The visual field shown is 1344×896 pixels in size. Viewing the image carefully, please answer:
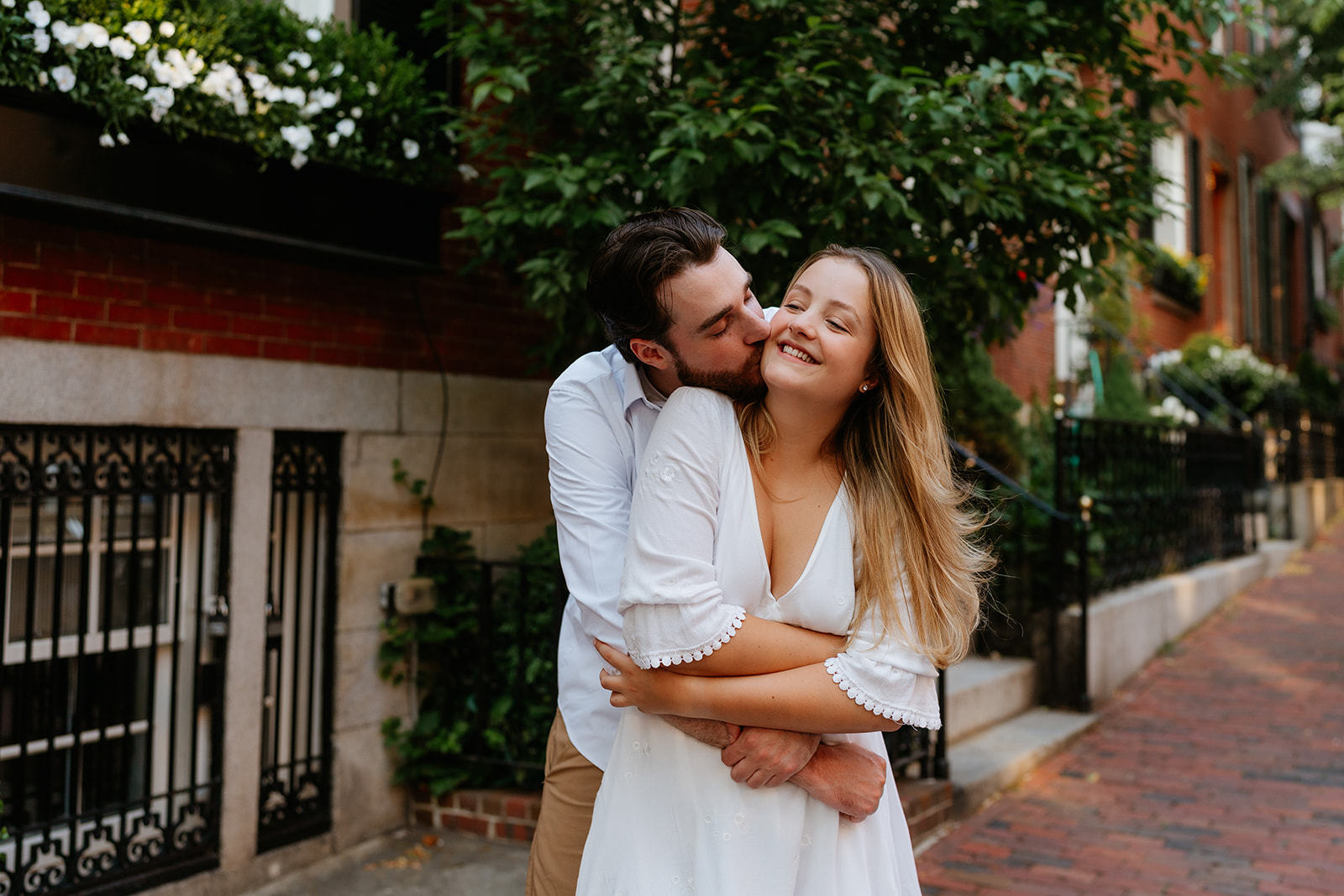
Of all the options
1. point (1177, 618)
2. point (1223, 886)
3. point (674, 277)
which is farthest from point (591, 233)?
point (1177, 618)

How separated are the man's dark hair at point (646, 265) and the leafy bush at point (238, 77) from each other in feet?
7.47

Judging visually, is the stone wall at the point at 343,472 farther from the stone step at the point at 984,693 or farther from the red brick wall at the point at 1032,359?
the red brick wall at the point at 1032,359

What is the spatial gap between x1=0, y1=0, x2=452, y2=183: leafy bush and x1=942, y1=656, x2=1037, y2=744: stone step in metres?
3.75

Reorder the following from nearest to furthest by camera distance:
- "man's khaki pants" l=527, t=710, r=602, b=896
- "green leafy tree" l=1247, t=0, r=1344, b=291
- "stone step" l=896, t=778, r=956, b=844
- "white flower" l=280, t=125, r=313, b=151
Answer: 1. "man's khaki pants" l=527, t=710, r=602, b=896
2. "white flower" l=280, t=125, r=313, b=151
3. "stone step" l=896, t=778, r=956, b=844
4. "green leafy tree" l=1247, t=0, r=1344, b=291

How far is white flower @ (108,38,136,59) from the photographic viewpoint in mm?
3443

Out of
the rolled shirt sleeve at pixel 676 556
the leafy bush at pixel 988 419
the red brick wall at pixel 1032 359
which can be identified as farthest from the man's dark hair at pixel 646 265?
the red brick wall at pixel 1032 359

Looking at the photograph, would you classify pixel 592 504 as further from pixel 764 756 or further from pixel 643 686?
pixel 764 756

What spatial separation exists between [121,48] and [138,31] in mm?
93

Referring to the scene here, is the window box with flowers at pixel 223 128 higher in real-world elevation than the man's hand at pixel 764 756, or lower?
higher

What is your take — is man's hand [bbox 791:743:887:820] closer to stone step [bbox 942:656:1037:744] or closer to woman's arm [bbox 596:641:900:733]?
woman's arm [bbox 596:641:900:733]

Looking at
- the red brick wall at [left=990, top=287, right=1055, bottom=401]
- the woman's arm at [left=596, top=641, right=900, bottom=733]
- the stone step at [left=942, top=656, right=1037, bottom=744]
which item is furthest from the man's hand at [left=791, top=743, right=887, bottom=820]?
the red brick wall at [left=990, top=287, right=1055, bottom=401]

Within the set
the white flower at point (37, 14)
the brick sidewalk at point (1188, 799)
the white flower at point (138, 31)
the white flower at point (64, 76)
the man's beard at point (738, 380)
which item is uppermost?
the white flower at point (138, 31)

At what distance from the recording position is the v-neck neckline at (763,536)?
1.87 metres

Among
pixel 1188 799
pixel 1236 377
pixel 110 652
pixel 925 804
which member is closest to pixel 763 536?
pixel 110 652
